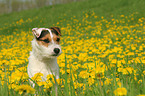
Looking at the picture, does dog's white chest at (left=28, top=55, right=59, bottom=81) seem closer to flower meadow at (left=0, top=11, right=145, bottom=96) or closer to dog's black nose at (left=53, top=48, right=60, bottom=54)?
flower meadow at (left=0, top=11, right=145, bottom=96)

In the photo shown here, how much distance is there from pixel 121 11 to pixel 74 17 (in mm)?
4803

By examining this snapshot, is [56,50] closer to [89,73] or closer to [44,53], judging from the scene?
[44,53]

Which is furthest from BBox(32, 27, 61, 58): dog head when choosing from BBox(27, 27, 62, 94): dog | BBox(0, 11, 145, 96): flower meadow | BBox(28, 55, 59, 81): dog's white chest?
BBox(0, 11, 145, 96): flower meadow

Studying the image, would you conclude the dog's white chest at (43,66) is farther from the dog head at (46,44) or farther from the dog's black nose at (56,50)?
the dog's black nose at (56,50)

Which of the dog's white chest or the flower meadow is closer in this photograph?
the flower meadow

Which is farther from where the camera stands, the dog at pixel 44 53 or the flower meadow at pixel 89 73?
the dog at pixel 44 53

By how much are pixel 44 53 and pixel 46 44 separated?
0.71ft

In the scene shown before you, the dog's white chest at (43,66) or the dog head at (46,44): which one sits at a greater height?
the dog head at (46,44)

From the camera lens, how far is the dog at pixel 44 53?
123 inches

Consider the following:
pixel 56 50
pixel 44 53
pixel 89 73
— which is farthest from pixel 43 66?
pixel 89 73

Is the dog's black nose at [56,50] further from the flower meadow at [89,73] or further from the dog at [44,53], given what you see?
the flower meadow at [89,73]

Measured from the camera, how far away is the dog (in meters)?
3.13

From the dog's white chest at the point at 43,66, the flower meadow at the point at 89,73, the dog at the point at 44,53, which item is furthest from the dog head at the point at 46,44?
the flower meadow at the point at 89,73

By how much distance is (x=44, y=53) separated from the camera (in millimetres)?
3205
